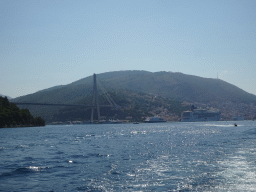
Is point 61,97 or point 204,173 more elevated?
point 61,97

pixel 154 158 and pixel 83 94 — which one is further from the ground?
pixel 83 94

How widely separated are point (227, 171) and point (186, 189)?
17.1ft

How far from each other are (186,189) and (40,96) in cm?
17178

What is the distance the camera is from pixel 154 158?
76.0ft

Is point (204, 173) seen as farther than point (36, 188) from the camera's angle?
Yes

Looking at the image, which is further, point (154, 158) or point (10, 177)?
point (154, 158)

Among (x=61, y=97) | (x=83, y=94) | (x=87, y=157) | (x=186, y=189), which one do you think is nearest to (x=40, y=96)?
(x=61, y=97)

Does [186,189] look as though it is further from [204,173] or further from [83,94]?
[83,94]

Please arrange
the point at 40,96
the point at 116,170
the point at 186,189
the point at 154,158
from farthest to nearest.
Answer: the point at 40,96
the point at 154,158
the point at 116,170
the point at 186,189

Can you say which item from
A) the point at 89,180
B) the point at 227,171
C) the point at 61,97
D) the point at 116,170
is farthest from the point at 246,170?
the point at 61,97

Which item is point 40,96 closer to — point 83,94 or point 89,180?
point 83,94

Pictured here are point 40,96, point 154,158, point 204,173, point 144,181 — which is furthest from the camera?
point 40,96

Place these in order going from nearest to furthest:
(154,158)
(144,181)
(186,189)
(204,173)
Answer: (186,189)
(144,181)
(204,173)
(154,158)

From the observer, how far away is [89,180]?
1523cm
